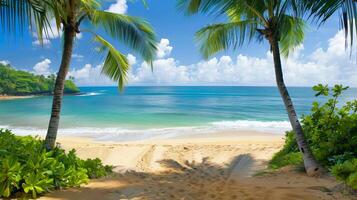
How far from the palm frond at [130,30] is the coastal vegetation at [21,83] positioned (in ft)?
232

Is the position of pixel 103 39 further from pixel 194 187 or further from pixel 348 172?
pixel 348 172

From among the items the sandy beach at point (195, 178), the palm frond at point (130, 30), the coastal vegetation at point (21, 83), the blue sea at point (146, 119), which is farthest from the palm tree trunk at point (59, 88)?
the coastal vegetation at point (21, 83)

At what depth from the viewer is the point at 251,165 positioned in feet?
25.8

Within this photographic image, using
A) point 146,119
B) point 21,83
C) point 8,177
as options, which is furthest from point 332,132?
point 21,83

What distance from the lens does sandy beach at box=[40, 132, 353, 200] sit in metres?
4.70

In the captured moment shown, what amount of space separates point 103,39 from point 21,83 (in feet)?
249

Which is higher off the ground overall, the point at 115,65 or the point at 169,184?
the point at 115,65

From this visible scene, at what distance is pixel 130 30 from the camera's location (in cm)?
715

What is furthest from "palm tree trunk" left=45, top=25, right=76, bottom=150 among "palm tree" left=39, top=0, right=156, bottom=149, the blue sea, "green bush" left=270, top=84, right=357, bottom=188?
"green bush" left=270, top=84, right=357, bottom=188

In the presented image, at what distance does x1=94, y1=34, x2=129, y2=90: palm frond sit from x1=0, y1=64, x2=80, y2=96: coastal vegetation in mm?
69795

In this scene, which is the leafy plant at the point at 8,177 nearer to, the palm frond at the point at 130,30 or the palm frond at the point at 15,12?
the palm frond at the point at 15,12

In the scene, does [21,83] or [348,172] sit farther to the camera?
[21,83]

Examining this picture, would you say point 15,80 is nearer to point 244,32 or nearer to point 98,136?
point 98,136

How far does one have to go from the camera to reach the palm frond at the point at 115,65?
7.61m
